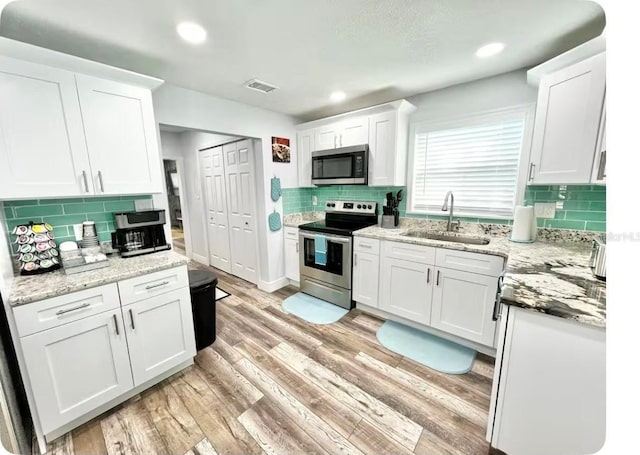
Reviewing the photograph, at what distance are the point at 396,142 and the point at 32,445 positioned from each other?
3387 millimetres

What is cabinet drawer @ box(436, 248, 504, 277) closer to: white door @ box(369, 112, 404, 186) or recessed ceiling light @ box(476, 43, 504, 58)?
white door @ box(369, 112, 404, 186)

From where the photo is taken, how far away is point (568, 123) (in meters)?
1.58

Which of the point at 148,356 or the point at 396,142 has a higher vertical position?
the point at 396,142

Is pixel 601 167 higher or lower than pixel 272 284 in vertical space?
higher

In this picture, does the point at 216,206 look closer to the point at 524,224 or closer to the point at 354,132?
the point at 354,132

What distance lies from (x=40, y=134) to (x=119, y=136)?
365mm

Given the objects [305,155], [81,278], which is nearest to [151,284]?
[81,278]

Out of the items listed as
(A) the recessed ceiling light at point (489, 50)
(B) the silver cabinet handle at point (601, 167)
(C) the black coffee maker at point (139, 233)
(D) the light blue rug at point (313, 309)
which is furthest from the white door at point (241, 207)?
(B) the silver cabinet handle at point (601, 167)

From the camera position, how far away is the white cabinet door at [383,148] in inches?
98.3
